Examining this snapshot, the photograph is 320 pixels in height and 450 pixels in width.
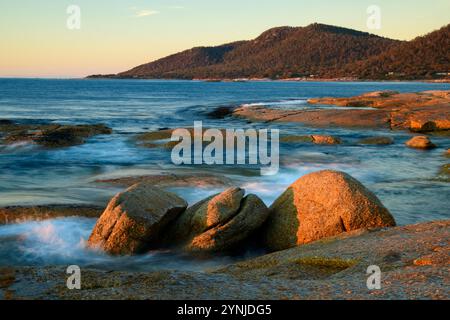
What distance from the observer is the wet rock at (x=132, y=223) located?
9750 millimetres

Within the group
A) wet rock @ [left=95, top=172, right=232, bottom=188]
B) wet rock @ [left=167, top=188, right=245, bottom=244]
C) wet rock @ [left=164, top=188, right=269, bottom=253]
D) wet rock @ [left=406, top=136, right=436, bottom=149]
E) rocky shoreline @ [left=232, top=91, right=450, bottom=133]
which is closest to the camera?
wet rock @ [left=164, top=188, right=269, bottom=253]

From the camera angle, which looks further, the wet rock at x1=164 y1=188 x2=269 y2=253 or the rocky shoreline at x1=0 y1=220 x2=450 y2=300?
the wet rock at x1=164 y1=188 x2=269 y2=253

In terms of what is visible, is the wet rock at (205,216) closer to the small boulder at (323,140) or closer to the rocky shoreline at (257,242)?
the rocky shoreline at (257,242)

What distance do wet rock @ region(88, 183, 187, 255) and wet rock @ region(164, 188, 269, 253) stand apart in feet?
1.26

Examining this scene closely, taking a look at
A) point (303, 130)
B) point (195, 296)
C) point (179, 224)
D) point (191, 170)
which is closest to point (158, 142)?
point (191, 170)

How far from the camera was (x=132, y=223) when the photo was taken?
9.69 m

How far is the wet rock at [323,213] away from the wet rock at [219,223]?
1.58 feet

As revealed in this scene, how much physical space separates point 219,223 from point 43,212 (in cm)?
457

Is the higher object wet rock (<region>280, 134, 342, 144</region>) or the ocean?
wet rock (<region>280, 134, 342, 144</region>)

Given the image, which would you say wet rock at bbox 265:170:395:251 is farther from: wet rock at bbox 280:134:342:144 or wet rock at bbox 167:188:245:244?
wet rock at bbox 280:134:342:144

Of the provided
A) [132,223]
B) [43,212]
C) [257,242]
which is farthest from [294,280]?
[43,212]

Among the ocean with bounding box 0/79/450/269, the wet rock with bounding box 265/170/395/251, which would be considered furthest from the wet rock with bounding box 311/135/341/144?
the wet rock with bounding box 265/170/395/251

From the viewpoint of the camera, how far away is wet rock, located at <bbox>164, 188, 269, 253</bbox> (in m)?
9.86
